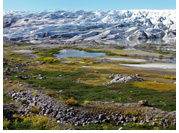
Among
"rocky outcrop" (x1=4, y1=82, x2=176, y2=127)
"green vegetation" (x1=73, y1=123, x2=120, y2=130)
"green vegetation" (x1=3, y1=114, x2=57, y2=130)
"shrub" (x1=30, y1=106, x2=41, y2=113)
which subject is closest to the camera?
"green vegetation" (x1=3, y1=114, x2=57, y2=130)

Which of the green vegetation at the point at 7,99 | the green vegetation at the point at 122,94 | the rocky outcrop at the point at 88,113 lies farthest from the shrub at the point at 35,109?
the green vegetation at the point at 7,99

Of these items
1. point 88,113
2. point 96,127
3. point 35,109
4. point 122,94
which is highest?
point 35,109

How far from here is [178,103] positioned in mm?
16719

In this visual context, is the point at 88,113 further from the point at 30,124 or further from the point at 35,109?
the point at 35,109

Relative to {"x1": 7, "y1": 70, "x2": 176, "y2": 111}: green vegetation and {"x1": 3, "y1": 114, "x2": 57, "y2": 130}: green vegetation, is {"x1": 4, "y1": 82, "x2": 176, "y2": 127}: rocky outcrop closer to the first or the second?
{"x1": 3, "y1": 114, "x2": 57, "y2": 130}: green vegetation

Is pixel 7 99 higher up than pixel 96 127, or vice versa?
pixel 7 99

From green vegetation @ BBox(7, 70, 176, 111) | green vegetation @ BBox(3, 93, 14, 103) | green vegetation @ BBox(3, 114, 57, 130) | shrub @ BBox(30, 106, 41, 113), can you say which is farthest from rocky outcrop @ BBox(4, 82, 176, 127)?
green vegetation @ BBox(7, 70, 176, 111)

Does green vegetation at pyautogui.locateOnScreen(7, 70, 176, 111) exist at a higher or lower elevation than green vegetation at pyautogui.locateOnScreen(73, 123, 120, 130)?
lower

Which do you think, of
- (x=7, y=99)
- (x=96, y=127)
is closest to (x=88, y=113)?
(x=96, y=127)

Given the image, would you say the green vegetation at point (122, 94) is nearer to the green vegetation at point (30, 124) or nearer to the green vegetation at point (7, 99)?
the green vegetation at point (7, 99)

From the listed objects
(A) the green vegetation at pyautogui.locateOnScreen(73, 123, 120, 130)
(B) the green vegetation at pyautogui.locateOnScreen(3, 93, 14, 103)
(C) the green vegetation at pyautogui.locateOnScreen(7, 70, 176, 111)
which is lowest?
(C) the green vegetation at pyautogui.locateOnScreen(7, 70, 176, 111)

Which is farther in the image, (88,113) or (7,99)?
(7,99)

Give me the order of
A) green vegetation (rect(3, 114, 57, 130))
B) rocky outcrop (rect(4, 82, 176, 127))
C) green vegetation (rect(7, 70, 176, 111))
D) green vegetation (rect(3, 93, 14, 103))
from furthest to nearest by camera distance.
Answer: green vegetation (rect(3, 93, 14, 103)) → green vegetation (rect(7, 70, 176, 111)) → rocky outcrop (rect(4, 82, 176, 127)) → green vegetation (rect(3, 114, 57, 130))

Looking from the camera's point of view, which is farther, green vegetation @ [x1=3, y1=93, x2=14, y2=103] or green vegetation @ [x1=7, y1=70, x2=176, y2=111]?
green vegetation @ [x1=3, y1=93, x2=14, y2=103]
